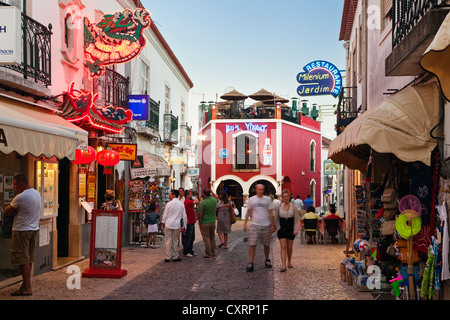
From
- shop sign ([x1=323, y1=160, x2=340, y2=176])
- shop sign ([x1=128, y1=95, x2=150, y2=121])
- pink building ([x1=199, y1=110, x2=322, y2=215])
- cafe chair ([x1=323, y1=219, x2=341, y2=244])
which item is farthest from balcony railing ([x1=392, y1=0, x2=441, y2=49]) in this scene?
pink building ([x1=199, y1=110, x2=322, y2=215])

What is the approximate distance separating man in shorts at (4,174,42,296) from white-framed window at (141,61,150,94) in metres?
11.4

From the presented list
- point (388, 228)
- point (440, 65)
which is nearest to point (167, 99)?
point (388, 228)

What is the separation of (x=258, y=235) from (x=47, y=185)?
180 inches

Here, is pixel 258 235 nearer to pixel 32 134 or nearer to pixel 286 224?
pixel 286 224

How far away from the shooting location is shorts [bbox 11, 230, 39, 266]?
788cm

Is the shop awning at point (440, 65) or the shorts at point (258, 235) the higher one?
the shop awning at point (440, 65)

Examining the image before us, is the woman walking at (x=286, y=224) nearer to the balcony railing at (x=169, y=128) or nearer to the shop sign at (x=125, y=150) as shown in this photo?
the shop sign at (x=125, y=150)

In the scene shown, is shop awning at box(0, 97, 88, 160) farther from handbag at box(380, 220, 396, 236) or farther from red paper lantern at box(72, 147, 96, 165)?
handbag at box(380, 220, 396, 236)

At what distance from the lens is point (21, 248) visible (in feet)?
26.0

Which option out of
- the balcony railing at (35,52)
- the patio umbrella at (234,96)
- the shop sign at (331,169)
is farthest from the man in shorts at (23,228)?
the patio umbrella at (234,96)

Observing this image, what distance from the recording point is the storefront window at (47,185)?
33.9 ft

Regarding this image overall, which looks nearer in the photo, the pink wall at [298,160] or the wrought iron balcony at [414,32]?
the wrought iron balcony at [414,32]

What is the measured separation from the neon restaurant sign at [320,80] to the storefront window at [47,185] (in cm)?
780
